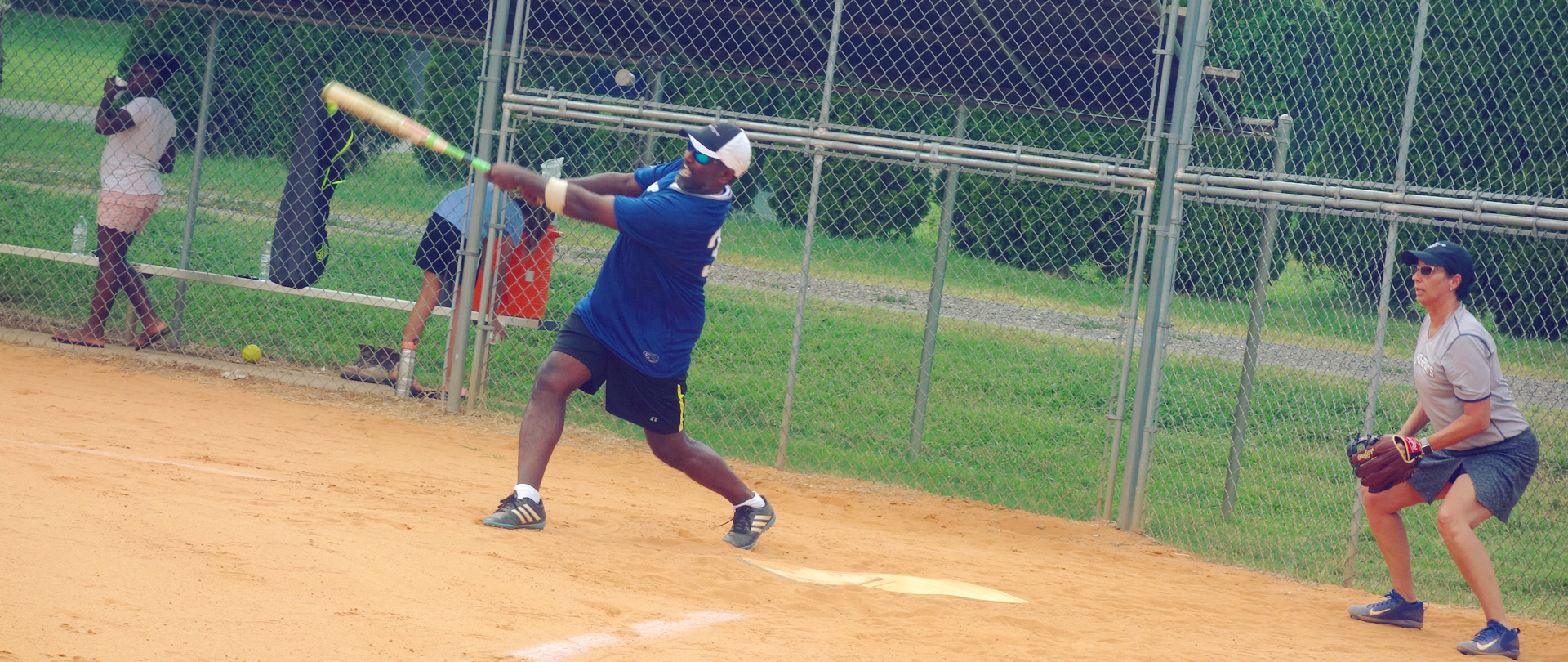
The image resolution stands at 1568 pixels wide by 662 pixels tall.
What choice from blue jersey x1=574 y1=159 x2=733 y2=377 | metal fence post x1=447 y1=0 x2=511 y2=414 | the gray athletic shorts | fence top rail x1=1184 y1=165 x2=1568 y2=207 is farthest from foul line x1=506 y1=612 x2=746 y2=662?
metal fence post x1=447 y1=0 x2=511 y2=414

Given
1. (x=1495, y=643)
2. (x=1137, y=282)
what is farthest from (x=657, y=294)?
(x=1495, y=643)

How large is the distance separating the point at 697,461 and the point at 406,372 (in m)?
3.50

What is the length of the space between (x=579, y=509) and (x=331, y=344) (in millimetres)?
4809

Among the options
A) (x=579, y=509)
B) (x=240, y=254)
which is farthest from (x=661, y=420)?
(x=240, y=254)

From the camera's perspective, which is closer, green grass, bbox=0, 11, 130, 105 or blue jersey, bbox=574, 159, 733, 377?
blue jersey, bbox=574, 159, 733, 377

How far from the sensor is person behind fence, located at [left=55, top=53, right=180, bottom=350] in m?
8.28

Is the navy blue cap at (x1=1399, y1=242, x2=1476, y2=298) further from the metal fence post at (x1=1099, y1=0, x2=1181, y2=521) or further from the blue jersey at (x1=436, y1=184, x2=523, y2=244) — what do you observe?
the blue jersey at (x1=436, y1=184, x2=523, y2=244)

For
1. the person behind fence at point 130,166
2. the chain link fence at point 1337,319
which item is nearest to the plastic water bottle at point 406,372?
the person behind fence at point 130,166

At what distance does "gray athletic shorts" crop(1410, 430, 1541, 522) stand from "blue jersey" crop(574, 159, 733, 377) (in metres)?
3.16

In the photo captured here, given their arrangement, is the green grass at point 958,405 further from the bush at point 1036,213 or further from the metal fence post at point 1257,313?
the bush at point 1036,213

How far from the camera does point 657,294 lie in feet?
17.4

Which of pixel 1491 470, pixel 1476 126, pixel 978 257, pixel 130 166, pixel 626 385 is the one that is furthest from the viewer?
pixel 978 257

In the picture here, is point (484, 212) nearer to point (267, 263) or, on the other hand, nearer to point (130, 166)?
point (267, 263)

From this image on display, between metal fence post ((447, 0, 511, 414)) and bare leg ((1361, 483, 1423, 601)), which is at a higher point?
metal fence post ((447, 0, 511, 414))
